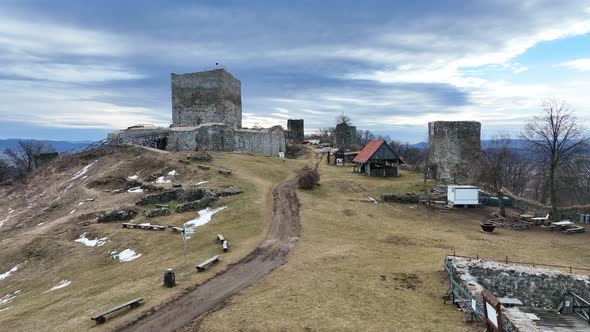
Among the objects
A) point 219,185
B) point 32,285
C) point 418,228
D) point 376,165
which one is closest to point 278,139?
point 376,165

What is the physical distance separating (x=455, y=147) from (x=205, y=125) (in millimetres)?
30578

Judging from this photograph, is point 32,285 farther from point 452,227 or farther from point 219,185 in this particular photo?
point 452,227

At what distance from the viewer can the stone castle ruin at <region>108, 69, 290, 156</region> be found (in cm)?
4997

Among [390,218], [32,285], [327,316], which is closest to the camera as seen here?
[327,316]

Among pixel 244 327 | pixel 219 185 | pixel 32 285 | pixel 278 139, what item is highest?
pixel 278 139

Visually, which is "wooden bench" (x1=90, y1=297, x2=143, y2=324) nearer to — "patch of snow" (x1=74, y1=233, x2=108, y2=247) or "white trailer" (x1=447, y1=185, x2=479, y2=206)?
"patch of snow" (x1=74, y1=233, x2=108, y2=247)

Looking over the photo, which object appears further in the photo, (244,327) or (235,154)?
(235,154)

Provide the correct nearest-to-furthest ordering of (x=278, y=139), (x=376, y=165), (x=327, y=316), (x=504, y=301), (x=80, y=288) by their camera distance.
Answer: (x=327, y=316)
(x=504, y=301)
(x=80, y=288)
(x=376, y=165)
(x=278, y=139)

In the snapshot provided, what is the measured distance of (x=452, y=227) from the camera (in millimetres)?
28219

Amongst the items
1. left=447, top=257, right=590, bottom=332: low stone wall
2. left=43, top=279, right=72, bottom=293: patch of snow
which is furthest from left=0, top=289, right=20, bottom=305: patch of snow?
left=447, top=257, right=590, bottom=332: low stone wall

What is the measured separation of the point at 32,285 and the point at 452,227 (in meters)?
27.2

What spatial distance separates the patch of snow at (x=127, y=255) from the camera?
2202 centimetres

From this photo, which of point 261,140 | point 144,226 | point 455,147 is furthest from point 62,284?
point 261,140

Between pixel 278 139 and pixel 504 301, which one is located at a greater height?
pixel 278 139
